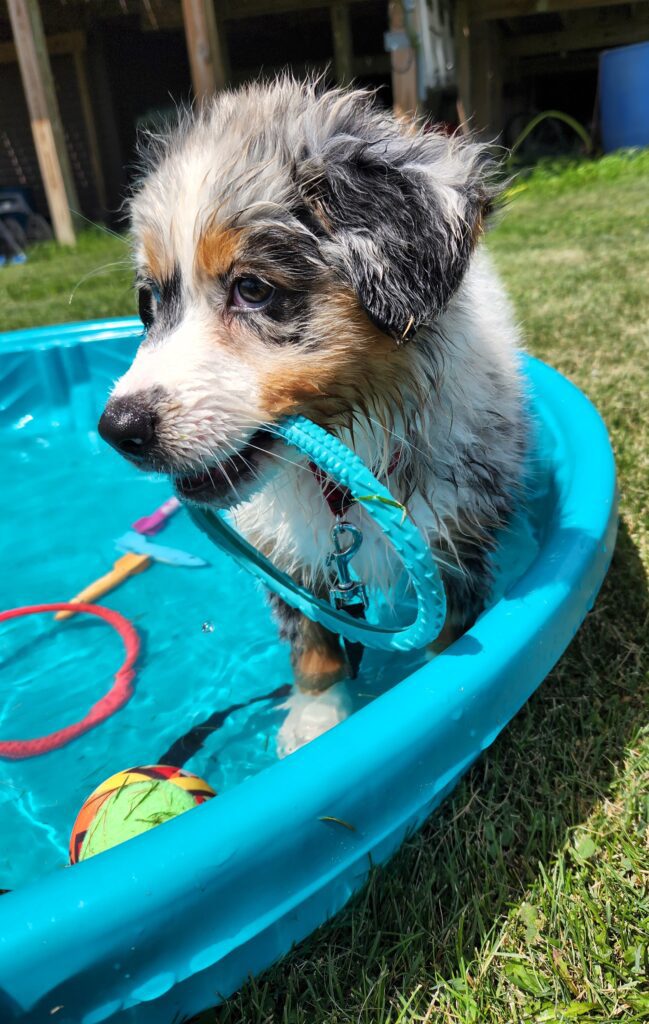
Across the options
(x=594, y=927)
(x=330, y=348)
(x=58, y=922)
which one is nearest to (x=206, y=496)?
(x=330, y=348)

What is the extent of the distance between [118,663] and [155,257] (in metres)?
1.85

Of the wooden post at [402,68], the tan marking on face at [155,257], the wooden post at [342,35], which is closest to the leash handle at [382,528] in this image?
the tan marking on face at [155,257]

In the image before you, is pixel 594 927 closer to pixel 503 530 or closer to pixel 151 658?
pixel 503 530

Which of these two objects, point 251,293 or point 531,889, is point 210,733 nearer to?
point 531,889

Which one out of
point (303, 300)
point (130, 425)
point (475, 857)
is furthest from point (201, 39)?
point (475, 857)

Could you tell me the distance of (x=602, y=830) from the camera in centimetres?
209

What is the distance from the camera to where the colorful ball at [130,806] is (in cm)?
208

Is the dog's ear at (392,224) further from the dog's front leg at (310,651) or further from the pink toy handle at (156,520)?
the pink toy handle at (156,520)

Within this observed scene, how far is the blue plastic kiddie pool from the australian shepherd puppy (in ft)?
1.95

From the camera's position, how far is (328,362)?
2098mm

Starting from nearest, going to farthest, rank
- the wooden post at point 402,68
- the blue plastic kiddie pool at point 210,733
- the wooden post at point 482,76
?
the blue plastic kiddie pool at point 210,733 < the wooden post at point 402,68 < the wooden post at point 482,76

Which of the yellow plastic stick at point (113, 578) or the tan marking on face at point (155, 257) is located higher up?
the tan marking on face at point (155, 257)

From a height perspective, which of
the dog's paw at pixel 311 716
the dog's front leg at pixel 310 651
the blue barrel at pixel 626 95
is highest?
the blue barrel at pixel 626 95

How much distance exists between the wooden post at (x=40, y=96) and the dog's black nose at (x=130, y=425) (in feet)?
33.3
